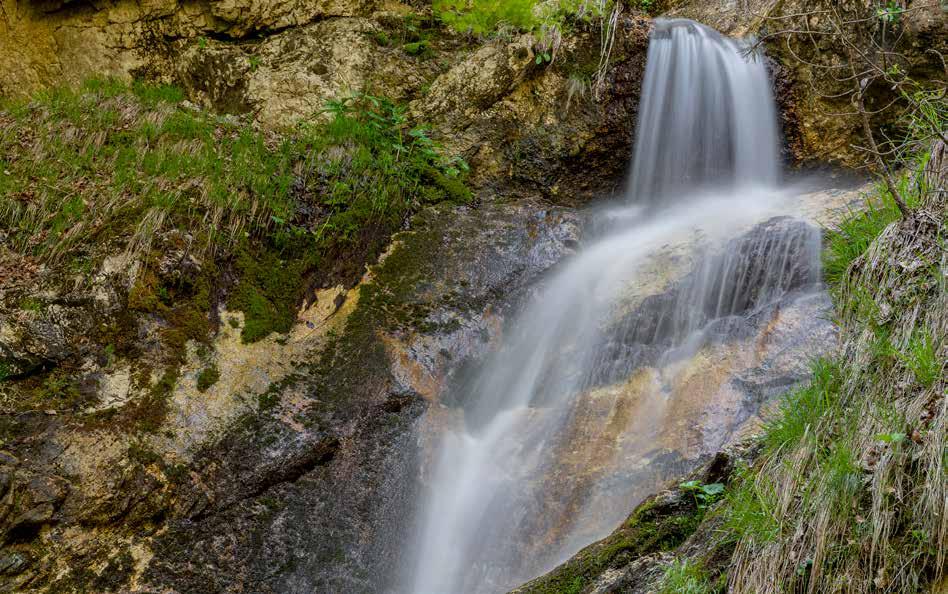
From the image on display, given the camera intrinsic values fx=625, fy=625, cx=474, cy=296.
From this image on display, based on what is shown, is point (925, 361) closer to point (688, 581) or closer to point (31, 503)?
point (688, 581)

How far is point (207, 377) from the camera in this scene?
4.34m

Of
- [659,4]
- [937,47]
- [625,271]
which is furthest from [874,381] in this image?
[659,4]

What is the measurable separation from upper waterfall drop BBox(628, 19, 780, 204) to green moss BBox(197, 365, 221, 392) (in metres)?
4.55

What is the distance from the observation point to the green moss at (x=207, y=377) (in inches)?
169

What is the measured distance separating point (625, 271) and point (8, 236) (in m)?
4.81

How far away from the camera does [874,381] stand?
2.49 m

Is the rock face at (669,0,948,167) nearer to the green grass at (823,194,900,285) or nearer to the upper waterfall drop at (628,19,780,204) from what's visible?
the upper waterfall drop at (628,19,780,204)

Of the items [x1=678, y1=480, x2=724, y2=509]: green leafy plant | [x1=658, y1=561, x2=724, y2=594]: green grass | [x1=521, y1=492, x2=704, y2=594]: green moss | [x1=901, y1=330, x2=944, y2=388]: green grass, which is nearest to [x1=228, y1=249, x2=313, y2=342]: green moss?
[x1=521, y1=492, x2=704, y2=594]: green moss

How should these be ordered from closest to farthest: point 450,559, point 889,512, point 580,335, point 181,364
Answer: point 889,512
point 450,559
point 181,364
point 580,335

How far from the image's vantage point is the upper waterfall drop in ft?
22.2

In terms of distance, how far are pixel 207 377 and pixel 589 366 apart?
2.73 metres

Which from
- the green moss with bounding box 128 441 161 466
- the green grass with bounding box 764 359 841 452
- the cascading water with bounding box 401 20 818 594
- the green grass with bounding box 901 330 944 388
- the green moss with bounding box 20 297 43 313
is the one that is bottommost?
the cascading water with bounding box 401 20 818 594

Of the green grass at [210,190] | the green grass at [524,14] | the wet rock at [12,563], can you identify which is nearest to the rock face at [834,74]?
the green grass at [524,14]

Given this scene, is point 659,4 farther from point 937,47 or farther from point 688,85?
point 937,47
